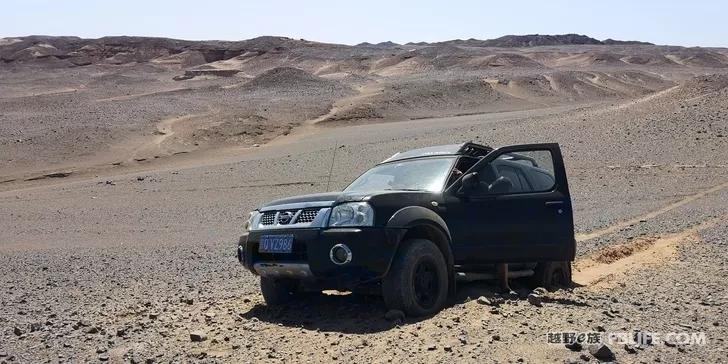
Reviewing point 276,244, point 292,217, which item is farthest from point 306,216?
point 276,244

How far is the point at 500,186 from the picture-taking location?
7.16 metres

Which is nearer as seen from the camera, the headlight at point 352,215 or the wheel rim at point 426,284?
the headlight at point 352,215

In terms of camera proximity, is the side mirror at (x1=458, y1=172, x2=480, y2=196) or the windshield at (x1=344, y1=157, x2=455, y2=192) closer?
the side mirror at (x1=458, y1=172, x2=480, y2=196)

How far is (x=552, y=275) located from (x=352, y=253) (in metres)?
2.80

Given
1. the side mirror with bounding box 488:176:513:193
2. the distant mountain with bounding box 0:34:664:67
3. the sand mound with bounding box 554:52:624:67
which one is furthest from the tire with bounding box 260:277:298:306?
the sand mound with bounding box 554:52:624:67

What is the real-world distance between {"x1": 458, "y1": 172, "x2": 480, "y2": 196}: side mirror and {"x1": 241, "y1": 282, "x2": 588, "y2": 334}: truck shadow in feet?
3.00

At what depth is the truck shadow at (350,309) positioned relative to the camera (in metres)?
6.30

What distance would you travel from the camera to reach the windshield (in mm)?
7237

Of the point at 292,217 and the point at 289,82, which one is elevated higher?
the point at 292,217

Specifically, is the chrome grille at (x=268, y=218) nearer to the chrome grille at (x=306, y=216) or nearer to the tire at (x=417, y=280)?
the chrome grille at (x=306, y=216)

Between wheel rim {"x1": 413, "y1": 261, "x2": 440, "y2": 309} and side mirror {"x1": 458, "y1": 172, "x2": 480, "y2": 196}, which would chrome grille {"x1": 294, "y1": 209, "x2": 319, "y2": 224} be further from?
side mirror {"x1": 458, "y1": 172, "x2": 480, "y2": 196}

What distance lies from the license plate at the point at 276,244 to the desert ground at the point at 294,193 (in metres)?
0.61

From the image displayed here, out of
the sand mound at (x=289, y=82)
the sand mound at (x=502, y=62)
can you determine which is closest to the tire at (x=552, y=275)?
the sand mound at (x=289, y=82)

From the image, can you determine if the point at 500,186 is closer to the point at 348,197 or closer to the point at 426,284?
the point at 426,284
